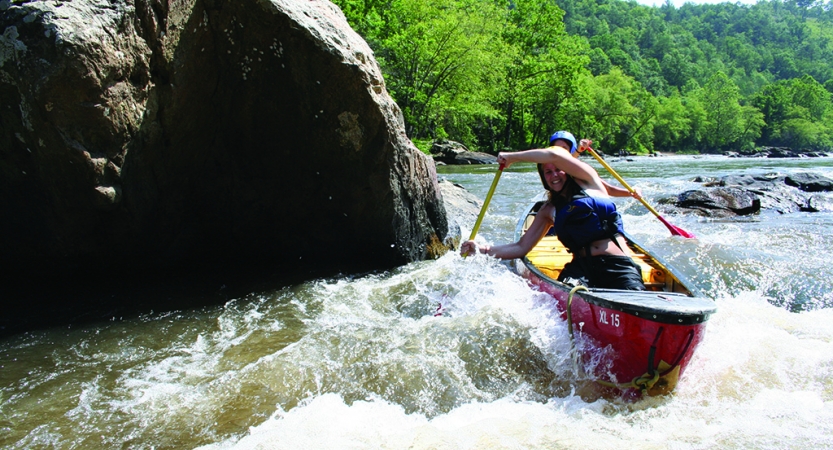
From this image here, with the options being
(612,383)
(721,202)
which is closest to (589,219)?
(612,383)

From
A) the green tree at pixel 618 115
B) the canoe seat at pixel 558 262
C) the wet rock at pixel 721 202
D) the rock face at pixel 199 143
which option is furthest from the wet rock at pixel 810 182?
the green tree at pixel 618 115

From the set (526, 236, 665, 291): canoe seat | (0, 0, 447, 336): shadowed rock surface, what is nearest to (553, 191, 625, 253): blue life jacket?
(526, 236, 665, 291): canoe seat

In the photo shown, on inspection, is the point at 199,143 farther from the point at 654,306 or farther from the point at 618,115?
the point at 618,115

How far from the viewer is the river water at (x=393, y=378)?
309cm

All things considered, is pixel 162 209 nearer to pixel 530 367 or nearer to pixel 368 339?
pixel 368 339

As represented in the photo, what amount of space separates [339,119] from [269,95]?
2.58ft

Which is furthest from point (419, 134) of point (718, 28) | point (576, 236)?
point (718, 28)

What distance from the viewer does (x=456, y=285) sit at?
5.93 metres

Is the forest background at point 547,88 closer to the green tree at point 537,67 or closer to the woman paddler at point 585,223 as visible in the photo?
the green tree at point 537,67

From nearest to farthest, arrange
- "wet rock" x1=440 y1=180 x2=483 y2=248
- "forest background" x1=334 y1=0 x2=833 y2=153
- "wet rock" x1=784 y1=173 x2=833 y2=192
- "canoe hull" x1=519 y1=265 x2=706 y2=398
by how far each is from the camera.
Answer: "canoe hull" x1=519 y1=265 x2=706 y2=398, "wet rock" x1=440 y1=180 x2=483 y2=248, "wet rock" x1=784 y1=173 x2=833 y2=192, "forest background" x1=334 y1=0 x2=833 y2=153

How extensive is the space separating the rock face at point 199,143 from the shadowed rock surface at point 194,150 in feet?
0.05

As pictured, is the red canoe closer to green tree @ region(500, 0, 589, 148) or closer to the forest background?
the forest background

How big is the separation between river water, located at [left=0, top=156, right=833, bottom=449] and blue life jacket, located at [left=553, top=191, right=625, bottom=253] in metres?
0.73

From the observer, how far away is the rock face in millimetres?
4289
